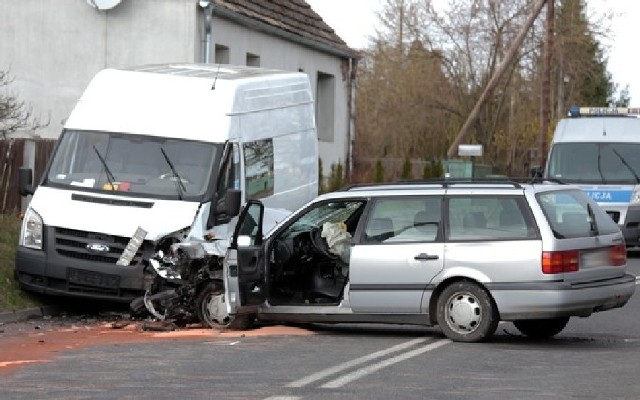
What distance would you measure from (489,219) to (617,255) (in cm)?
133

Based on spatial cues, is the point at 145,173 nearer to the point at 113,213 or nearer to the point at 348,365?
the point at 113,213

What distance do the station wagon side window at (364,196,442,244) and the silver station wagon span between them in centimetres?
1

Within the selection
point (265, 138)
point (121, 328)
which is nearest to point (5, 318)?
point (121, 328)

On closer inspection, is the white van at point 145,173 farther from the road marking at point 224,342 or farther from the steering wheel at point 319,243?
the road marking at point 224,342

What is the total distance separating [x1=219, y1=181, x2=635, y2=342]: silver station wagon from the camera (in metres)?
13.8

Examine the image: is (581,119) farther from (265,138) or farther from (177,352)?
(177,352)

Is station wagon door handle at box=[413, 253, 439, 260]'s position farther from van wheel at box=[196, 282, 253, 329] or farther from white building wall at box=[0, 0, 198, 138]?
white building wall at box=[0, 0, 198, 138]

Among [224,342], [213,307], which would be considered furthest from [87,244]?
[224,342]

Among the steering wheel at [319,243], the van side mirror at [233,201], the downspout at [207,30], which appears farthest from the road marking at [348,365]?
the downspout at [207,30]

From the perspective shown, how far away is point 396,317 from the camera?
566 inches

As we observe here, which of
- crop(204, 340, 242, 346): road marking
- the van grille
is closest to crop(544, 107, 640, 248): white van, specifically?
the van grille

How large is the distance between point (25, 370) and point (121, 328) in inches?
156

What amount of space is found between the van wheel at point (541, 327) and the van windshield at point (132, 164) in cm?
422

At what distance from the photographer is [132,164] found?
17.8 meters
